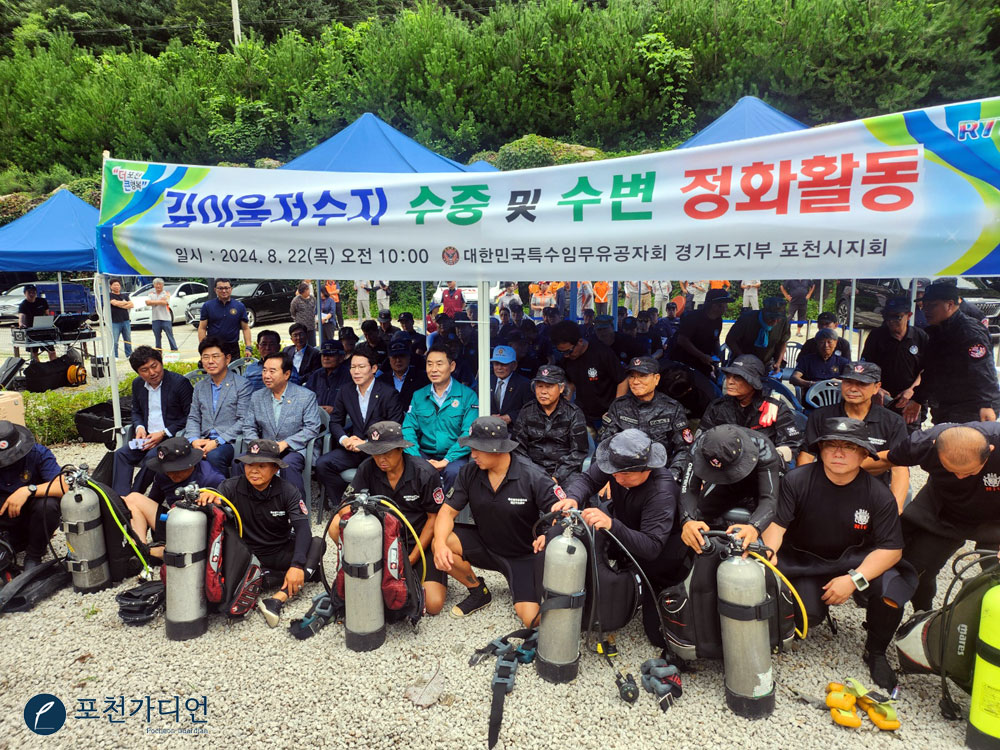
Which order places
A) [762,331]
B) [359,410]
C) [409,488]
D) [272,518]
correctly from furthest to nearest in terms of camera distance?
[762,331]
[359,410]
[272,518]
[409,488]

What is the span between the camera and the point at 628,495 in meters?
3.75

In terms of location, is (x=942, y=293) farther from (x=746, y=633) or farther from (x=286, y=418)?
(x=286, y=418)

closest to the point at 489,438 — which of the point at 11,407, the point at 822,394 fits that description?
the point at 822,394

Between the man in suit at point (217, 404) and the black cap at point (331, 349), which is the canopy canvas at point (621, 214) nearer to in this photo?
the man in suit at point (217, 404)

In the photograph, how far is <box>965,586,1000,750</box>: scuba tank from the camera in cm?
271

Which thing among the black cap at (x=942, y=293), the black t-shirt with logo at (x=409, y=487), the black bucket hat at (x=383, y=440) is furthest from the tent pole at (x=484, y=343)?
the black cap at (x=942, y=293)

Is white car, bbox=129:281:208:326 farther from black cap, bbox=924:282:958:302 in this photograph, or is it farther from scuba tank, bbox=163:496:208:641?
black cap, bbox=924:282:958:302

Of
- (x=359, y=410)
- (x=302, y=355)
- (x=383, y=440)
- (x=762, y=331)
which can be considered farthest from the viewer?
(x=302, y=355)

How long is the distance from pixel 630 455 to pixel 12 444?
434 cm

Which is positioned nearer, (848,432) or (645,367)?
(848,432)

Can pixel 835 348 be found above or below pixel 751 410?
above

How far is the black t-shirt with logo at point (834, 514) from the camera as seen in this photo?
131 inches

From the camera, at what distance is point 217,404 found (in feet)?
18.1

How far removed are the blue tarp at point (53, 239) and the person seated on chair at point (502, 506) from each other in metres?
Answer: 9.81
